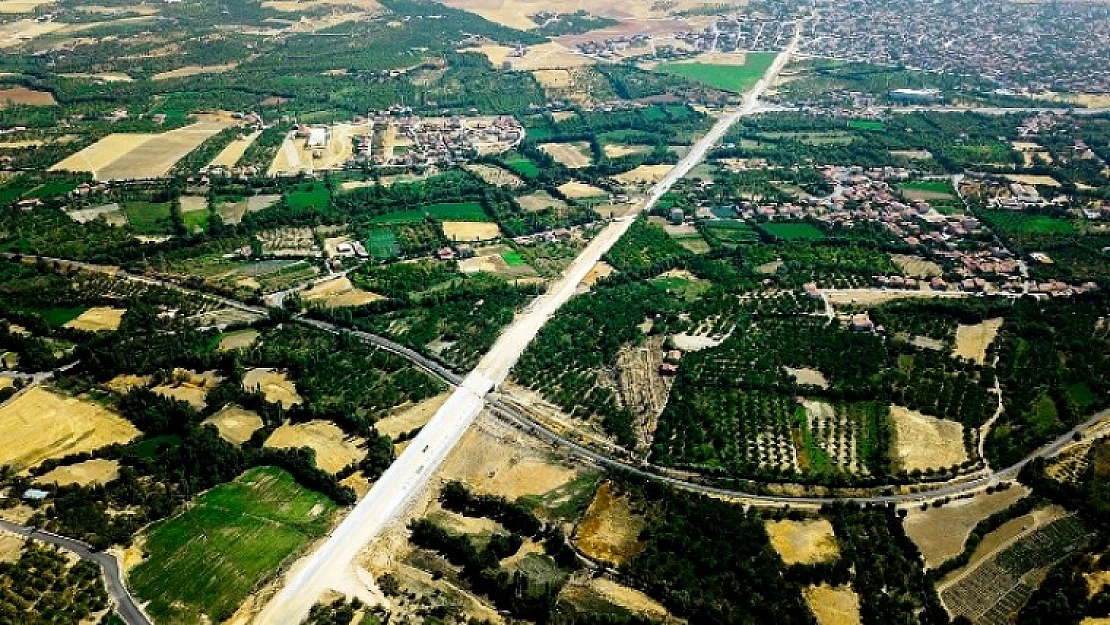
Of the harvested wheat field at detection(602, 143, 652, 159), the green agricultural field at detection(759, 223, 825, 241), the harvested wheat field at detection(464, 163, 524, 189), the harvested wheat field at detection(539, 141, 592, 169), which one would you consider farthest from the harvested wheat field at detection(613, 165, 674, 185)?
the green agricultural field at detection(759, 223, 825, 241)

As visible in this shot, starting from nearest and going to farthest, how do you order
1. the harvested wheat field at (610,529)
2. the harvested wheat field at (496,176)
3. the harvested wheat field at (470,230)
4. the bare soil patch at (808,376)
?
the harvested wheat field at (610,529), the bare soil patch at (808,376), the harvested wheat field at (470,230), the harvested wheat field at (496,176)

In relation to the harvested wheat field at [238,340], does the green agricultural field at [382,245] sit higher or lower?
lower

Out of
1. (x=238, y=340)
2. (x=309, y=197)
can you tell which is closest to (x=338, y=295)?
(x=238, y=340)

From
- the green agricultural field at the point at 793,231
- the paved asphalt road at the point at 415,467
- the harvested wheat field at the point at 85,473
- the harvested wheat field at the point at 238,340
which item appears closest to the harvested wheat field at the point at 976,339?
the green agricultural field at the point at 793,231

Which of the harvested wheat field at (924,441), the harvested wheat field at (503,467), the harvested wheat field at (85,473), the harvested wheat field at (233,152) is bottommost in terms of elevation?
the harvested wheat field at (233,152)

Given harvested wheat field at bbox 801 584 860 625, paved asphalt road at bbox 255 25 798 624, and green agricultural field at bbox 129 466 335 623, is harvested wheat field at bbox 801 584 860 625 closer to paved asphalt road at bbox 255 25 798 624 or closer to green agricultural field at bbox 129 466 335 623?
paved asphalt road at bbox 255 25 798 624

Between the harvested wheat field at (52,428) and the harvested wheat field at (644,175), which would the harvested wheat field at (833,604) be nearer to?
the harvested wheat field at (52,428)

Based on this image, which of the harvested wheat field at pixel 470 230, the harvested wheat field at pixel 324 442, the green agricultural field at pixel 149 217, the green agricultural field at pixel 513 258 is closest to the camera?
the harvested wheat field at pixel 324 442
